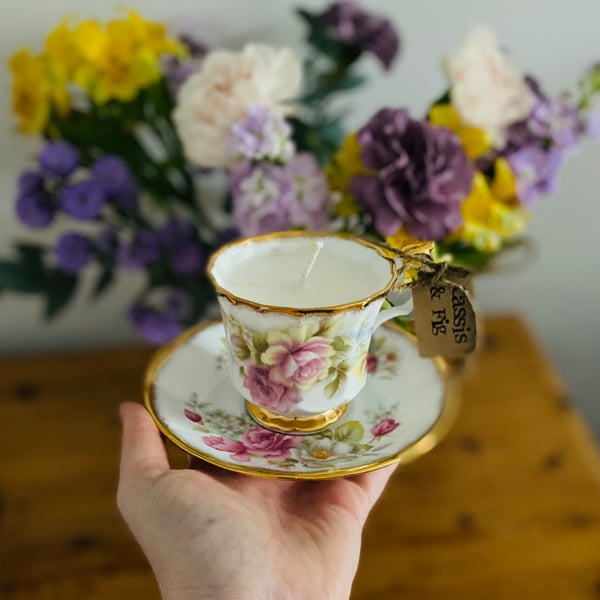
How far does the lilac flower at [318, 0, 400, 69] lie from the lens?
2.67 feet

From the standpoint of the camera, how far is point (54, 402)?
101 cm

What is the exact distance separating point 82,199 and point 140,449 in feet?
1.06

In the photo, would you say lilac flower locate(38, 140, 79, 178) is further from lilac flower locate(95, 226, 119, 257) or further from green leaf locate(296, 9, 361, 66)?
green leaf locate(296, 9, 361, 66)

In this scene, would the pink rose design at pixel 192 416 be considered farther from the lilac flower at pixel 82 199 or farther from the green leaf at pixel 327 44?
the green leaf at pixel 327 44

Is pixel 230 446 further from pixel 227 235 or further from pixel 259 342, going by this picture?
pixel 227 235

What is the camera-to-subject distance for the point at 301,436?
2.10ft

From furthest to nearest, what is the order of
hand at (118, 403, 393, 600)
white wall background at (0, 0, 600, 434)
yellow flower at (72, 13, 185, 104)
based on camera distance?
white wall background at (0, 0, 600, 434), yellow flower at (72, 13, 185, 104), hand at (118, 403, 393, 600)

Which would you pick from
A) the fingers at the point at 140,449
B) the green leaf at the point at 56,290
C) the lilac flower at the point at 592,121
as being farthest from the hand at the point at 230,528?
the lilac flower at the point at 592,121

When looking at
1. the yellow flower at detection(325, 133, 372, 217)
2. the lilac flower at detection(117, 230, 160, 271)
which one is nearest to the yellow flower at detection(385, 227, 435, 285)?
the yellow flower at detection(325, 133, 372, 217)

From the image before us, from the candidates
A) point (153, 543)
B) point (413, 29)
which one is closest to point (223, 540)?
point (153, 543)

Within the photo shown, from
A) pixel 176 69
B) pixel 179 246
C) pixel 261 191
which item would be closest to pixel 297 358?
pixel 261 191

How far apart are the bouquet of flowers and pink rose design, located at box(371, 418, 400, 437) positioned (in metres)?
0.17

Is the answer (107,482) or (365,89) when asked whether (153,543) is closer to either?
(107,482)

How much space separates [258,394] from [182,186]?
1.43 ft
